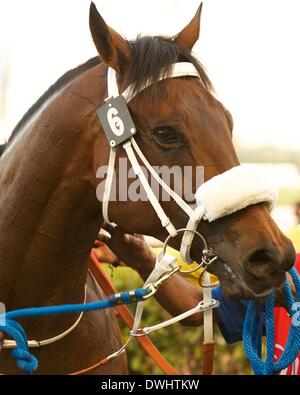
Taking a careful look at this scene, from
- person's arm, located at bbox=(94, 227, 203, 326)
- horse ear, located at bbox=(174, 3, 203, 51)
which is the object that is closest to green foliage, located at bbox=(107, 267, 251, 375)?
person's arm, located at bbox=(94, 227, 203, 326)

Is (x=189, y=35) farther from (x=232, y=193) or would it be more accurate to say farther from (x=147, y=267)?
(x=147, y=267)

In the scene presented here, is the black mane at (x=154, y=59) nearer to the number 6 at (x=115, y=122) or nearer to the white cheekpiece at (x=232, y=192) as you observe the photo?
the number 6 at (x=115, y=122)

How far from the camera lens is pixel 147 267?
296cm

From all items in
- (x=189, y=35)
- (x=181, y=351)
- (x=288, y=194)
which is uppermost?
(x=189, y=35)

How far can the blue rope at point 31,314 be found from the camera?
232 cm

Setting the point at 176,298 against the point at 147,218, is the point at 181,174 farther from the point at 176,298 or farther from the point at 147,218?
the point at 176,298

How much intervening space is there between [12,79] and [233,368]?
497 inches

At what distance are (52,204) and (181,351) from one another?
295 cm

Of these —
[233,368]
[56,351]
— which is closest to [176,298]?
[56,351]

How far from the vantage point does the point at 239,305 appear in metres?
3.11

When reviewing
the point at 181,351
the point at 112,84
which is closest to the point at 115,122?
the point at 112,84

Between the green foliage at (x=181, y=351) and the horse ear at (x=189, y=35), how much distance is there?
2.73 meters

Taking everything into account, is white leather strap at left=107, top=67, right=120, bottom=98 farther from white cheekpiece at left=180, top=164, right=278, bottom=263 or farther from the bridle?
white cheekpiece at left=180, top=164, right=278, bottom=263

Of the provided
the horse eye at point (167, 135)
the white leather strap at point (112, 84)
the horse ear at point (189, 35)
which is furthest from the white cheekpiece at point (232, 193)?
the horse ear at point (189, 35)
